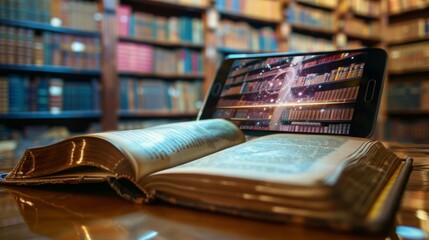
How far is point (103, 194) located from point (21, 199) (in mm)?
94

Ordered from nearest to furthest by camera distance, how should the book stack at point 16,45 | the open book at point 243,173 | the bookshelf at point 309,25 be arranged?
the open book at point 243,173
the book stack at point 16,45
the bookshelf at point 309,25

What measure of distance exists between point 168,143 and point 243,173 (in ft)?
0.52

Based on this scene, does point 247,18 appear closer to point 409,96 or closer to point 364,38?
point 364,38

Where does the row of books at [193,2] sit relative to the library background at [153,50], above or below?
above

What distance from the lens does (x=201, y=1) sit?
2.72 meters

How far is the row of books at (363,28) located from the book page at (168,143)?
344 cm

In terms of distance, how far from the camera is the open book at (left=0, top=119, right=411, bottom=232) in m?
0.28

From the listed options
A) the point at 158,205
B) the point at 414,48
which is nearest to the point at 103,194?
the point at 158,205

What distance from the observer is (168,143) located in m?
0.45

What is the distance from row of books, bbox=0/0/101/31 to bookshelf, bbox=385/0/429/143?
299 centimetres

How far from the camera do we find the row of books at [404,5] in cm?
342

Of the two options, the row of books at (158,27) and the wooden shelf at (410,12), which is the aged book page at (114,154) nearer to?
the row of books at (158,27)

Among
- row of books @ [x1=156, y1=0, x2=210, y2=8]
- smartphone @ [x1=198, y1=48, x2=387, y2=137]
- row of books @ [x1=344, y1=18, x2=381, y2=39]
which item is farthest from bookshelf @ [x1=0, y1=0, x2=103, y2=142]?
row of books @ [x1=344, y1=18, x2=381, y2=39]

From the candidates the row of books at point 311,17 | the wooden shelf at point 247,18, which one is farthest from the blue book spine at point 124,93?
the row of books at point 311,17
